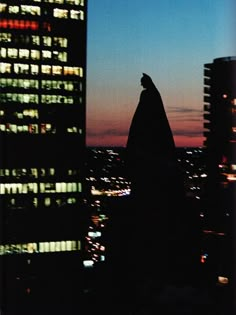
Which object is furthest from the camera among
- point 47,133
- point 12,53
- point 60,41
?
point 60,41

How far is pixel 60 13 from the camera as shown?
1766cm

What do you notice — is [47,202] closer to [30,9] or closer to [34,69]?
[34,69]

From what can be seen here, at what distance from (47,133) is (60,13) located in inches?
174

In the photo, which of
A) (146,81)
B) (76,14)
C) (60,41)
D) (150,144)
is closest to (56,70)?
(60,41)

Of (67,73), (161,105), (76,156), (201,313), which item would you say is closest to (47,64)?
(67,73)

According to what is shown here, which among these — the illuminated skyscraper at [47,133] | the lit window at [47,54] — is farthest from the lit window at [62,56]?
the lit window at [47,54]

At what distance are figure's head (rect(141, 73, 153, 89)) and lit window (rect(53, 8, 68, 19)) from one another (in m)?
13.9

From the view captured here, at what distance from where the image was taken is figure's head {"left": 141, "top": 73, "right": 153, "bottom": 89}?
14.4ft

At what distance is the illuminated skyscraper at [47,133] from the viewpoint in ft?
52.5

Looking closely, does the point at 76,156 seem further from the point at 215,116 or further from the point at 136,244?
the point at 136,244

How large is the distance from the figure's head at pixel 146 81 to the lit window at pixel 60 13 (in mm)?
→ 13896

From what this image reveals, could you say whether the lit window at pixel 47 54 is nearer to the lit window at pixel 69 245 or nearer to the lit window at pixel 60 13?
the lit window at pixel 60 13

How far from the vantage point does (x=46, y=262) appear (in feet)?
54.9

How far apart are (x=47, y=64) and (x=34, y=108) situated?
67.5 inches
